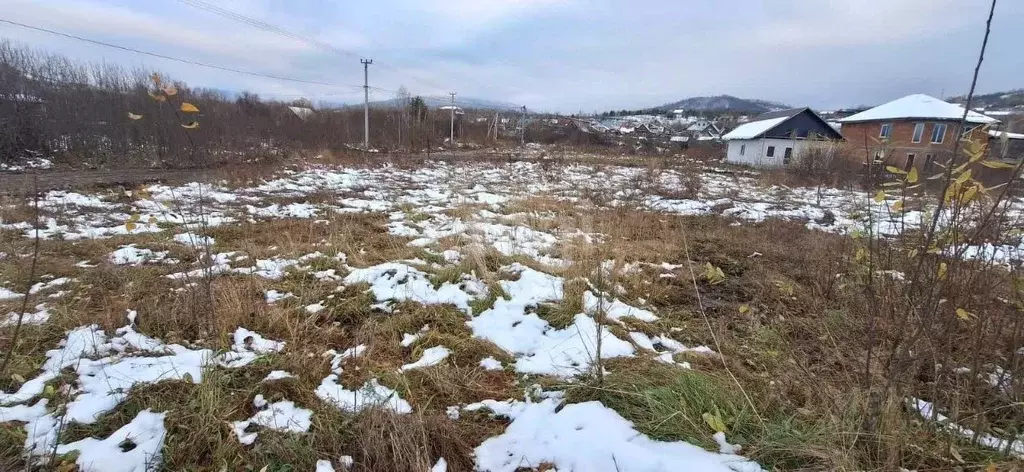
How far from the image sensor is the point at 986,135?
1.80 metres

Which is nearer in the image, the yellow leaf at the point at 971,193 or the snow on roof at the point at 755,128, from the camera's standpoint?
the yellow leaf at the point at 971,193

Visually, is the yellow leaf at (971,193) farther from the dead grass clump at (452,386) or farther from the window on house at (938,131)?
the window on house at (938,131)

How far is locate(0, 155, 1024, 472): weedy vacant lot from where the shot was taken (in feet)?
6.53

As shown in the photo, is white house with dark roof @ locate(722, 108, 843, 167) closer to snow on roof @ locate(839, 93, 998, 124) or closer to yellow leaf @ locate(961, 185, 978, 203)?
snow on roof @ locate(839, 93, 998, 124)

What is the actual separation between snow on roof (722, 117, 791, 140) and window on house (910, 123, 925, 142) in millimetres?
10259

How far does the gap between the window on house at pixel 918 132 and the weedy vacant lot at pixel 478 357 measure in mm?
39287

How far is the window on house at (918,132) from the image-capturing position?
108 feet

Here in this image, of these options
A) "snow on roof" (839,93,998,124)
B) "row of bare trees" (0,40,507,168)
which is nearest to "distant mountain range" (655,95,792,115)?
"snow on roof" (839,93,998,124)

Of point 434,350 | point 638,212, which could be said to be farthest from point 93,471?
point 638,212

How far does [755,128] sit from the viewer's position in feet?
117

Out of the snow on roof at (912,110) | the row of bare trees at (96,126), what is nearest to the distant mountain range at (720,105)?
the snow on roof at (912,110)

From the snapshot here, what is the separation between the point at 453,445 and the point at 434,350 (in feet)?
3.55

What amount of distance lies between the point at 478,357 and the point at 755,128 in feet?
131

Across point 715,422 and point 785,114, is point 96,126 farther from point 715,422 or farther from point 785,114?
point 785,114
